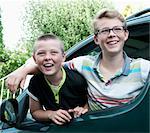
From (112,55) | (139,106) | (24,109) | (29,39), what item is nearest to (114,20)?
(112,55)

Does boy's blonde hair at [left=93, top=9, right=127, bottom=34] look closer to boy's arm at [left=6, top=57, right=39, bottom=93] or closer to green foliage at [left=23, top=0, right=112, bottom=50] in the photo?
boy's arm at [left=6, top=57, right=39, bottom=93]

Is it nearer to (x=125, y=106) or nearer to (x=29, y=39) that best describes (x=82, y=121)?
(x=125, y=106)

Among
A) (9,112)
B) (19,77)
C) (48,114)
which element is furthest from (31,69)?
(48,114)

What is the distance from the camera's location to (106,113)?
1853 mm

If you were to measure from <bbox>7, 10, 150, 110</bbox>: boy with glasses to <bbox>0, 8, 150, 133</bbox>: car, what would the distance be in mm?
94

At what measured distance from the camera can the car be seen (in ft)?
5.61

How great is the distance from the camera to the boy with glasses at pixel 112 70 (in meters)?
1.92

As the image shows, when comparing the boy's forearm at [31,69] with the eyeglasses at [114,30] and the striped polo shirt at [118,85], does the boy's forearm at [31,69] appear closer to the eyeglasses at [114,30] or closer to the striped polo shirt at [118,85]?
the striped polo shirt at [118,85]

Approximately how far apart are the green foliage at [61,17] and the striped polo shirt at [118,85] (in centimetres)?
1460

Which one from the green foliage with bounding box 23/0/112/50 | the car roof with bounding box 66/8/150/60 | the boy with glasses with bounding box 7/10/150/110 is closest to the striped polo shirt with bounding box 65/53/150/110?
the boy with glasses with bounding box 7/10/150/110

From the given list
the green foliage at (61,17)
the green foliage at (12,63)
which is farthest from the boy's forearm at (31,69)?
the green foliage at (61,17)

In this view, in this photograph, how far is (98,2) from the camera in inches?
687

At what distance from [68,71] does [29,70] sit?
309mm

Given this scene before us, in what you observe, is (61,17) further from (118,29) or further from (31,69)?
(118,29)
